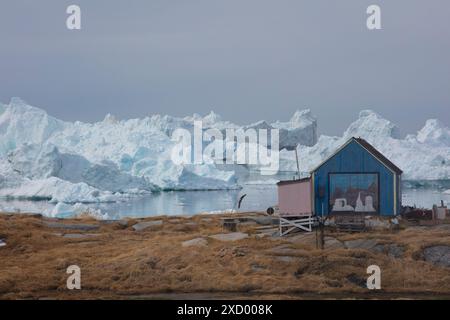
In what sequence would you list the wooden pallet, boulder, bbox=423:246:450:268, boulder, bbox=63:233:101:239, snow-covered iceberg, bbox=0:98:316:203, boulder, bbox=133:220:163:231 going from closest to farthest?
boulder, bbox=423:246:450:268 < the wooden pallet < boulder, bbox=63:233:101:239 < boulder, bbox=133:220:163:231 < snow-covered iceberg, bbox=0:98:316:203

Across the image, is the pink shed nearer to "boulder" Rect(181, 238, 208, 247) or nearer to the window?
the window

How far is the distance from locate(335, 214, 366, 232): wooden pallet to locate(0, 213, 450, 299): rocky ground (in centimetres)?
40

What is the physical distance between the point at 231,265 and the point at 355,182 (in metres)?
7.39

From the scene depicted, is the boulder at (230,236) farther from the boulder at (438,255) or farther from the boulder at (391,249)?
the boulder at (438,255)

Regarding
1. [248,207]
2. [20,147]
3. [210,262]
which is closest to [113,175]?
[20,147]

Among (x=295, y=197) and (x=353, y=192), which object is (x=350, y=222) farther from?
(x=295, y=197)

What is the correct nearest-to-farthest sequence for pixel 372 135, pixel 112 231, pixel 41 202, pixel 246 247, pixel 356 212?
pixel 246 247, pixel 356 212, pixel 112 231, pixel 372 135, pixel 41 202

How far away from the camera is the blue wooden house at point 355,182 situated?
81.1 ft

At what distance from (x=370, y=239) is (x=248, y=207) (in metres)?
28.8

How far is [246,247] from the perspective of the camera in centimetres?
2080

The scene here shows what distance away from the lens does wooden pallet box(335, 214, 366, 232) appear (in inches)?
931

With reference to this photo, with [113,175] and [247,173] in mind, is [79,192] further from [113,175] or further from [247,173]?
[247,173]

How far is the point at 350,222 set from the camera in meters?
24.0

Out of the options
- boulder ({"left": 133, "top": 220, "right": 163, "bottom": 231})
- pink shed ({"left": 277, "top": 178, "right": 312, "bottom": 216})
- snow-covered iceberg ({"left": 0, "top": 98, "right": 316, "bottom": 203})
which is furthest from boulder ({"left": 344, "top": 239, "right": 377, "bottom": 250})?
snow-covered iceberg ({"left": 0, "top": 98, "right": 316, "bottom": 203})
